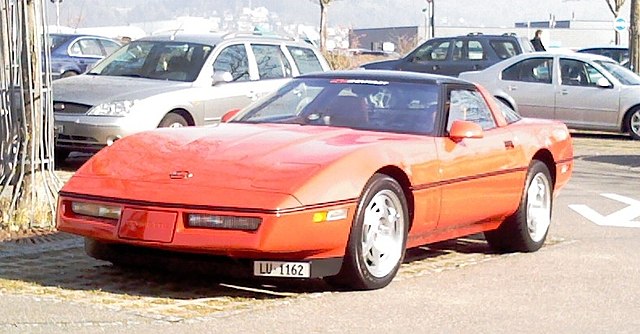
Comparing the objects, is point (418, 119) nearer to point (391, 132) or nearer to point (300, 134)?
A: point (391, 132)

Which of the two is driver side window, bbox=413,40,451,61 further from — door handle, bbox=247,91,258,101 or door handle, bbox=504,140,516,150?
door handle, bbox=504,140,516,150

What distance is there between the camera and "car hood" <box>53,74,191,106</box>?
41.3 ft

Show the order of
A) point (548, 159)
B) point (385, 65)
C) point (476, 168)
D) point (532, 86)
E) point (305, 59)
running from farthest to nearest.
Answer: point (385, 65) → point (532, 86) → point (305, 59) → point (548, 159) → point (476, 168)

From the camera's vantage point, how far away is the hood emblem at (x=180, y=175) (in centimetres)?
671

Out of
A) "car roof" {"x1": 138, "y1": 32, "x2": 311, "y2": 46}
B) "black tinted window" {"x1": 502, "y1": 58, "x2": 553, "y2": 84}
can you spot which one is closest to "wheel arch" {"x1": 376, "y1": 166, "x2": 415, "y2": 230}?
"car roof" {"x1": 138, "y1": 32, "x2": 311, "y2": 46}

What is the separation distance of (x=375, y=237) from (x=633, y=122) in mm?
13987

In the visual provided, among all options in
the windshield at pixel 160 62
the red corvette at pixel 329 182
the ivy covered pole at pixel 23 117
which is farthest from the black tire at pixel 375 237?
the windshield at pixel 160 62

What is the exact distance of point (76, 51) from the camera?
25734mm

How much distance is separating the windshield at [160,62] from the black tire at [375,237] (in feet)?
21.5

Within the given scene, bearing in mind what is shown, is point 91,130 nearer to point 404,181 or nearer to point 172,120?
point 172,120

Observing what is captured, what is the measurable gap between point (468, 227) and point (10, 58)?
359cm

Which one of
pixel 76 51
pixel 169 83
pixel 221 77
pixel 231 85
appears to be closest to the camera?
pixel 221 77

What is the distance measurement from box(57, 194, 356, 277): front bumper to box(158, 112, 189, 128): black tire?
5.98 metres

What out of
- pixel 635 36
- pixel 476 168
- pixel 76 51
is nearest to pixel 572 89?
pixel 635 36
